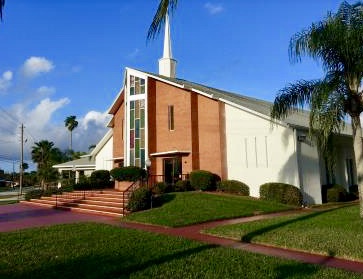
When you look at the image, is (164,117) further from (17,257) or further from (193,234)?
(17,257)

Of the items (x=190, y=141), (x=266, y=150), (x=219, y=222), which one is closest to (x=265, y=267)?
(x=219, y=222)

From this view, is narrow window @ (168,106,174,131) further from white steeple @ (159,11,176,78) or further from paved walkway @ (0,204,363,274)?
paved walkway @ (0,204,363,274)

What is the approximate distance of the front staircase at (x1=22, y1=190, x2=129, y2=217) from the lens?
1918 cm

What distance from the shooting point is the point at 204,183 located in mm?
23703

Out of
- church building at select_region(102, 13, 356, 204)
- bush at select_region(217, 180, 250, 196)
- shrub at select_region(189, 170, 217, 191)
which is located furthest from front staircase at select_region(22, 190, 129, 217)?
bush at select_region(217, 180, 250, 196)

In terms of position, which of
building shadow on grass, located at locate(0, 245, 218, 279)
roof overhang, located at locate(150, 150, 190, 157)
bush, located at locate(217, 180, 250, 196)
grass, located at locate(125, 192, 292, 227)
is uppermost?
roof overhang, located at locate(150, 150, 190, 157)

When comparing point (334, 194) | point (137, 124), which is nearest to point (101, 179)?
point (137, 124)

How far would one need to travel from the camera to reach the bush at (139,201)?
18094 millimetres

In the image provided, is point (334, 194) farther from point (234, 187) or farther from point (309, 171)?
point (234, 187)

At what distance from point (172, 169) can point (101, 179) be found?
6.12 m


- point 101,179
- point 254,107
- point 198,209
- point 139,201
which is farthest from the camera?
point 101,179

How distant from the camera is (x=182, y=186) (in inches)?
946

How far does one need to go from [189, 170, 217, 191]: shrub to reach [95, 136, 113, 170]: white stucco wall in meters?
11.4

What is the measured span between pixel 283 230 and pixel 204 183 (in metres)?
11.7
